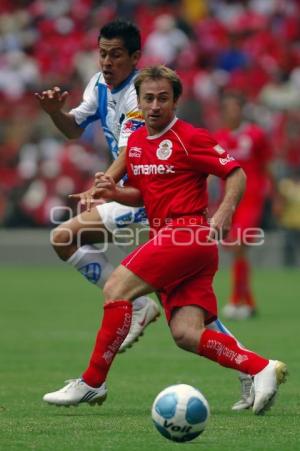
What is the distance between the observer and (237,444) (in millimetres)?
6574

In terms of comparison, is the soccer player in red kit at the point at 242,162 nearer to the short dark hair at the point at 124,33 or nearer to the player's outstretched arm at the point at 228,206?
the short dark hair at the point at 124,33

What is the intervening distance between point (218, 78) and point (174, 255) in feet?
52.8

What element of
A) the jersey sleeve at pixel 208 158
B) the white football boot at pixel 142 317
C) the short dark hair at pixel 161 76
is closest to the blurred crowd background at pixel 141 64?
the white football boot at pixel 142 317

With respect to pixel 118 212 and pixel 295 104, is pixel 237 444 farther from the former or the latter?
pixel 295 104

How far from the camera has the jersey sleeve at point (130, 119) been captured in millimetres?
8844

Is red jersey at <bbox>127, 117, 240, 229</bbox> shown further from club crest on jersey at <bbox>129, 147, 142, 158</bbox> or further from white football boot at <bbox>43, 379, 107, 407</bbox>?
white football boot at <bbox>43, 379, 107, 407</bbox>

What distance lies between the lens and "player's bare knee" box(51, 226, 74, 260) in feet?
30.4

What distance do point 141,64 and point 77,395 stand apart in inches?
586

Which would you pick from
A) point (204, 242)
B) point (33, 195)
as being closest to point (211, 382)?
point (204, 242)

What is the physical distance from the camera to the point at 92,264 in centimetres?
954

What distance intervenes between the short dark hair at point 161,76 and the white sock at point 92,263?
200 centimetres

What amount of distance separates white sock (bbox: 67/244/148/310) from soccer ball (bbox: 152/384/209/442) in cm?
292

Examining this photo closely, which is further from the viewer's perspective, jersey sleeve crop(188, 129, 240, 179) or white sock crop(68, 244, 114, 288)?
white sock crop(68, 244, 114, 288)
